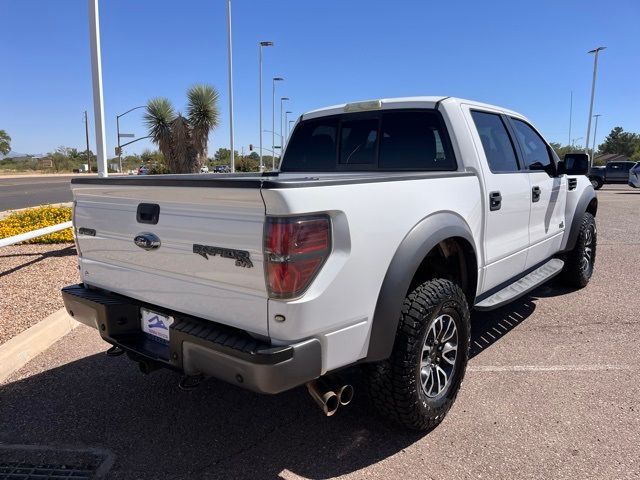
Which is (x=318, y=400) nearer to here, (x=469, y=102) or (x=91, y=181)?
(x=91, y=181)

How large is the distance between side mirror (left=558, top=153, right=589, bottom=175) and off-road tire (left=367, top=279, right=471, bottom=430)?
2673mm

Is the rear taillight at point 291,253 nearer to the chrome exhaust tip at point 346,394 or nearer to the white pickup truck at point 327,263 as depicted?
the white pickup truck at point 327,263

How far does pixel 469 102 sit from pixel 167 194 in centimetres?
251

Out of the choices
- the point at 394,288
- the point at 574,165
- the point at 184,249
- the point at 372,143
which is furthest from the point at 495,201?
the point at 184,249

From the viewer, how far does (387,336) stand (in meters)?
2.47

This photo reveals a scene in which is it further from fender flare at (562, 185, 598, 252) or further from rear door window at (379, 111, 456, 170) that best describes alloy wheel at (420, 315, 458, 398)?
fender flare at (562, 185, 598, 252)

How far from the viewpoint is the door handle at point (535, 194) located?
4226 millimetres

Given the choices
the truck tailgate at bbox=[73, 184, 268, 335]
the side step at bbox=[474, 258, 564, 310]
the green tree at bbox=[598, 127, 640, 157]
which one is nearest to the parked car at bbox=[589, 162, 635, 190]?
the side step at bbox=[474, 258, 564, 310]

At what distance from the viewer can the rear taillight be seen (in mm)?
2035

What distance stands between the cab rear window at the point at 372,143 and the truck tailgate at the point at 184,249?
191cm

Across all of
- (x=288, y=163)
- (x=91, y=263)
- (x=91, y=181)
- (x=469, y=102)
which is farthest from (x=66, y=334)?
(x=469, y=102)

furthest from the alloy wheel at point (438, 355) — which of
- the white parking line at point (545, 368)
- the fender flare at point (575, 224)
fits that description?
the fender flare at point (575, 224)

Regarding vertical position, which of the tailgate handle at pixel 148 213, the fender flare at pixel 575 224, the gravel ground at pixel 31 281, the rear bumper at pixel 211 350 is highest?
the tailgate handle at pixel 148 213

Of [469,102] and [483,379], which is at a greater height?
[469,102]
